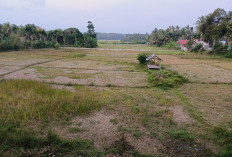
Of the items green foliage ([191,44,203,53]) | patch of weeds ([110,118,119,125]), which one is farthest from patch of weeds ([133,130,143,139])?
green foliage ([191,44,203,53])

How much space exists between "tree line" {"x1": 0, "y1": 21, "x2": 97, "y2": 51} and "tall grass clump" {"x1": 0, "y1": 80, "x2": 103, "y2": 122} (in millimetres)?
24868

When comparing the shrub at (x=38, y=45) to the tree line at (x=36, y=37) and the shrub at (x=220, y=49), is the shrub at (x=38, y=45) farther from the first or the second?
the shrub at (x=220, y=49)

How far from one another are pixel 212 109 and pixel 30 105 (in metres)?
7.56

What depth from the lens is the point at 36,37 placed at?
42.7m

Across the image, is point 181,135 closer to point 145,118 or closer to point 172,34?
point 145,118

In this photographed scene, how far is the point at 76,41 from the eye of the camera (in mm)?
47562

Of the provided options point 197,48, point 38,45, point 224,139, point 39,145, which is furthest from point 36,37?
point 224,139

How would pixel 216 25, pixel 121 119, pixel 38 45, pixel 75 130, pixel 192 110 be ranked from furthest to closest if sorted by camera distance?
pixel 38 45
pixel 216 25
pixel 192 110
pixel 121 119
pixel 75 130

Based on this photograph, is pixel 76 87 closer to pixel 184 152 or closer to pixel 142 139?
pixel 142 139

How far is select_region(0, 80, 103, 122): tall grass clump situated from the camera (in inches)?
256

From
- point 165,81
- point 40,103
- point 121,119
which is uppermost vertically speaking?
point 165,81

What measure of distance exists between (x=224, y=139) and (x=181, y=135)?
1.21 m

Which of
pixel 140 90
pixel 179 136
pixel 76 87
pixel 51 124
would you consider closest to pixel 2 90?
pixel 76 87

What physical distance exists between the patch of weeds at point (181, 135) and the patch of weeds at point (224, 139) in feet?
2.72
